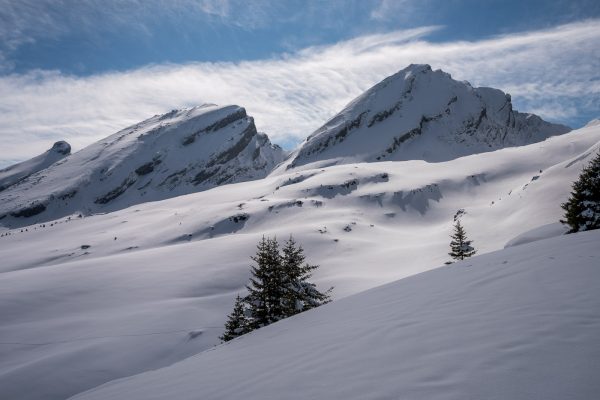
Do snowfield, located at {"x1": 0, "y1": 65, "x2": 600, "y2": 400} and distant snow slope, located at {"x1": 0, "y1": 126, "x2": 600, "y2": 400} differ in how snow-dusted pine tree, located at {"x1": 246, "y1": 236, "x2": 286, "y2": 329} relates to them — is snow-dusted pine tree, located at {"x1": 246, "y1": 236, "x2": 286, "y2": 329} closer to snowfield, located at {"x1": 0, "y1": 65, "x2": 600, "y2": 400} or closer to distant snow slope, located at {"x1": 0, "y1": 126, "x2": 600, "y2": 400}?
snowfield, located at {"x1": 0, "y1": 65, "x2": 600, "y2": 400}

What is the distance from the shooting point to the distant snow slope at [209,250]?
848 inches

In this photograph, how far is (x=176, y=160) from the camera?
631 ft

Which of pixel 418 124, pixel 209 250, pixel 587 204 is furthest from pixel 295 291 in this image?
pixel 418 124

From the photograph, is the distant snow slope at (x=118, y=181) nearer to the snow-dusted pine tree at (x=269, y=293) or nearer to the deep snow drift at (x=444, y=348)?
the snow-dusted pine tree at (x=269, y=293)

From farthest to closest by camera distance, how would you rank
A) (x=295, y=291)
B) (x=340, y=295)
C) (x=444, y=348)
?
(x=340, y=295) → (x=295, y=291) → (x=444, y=348)

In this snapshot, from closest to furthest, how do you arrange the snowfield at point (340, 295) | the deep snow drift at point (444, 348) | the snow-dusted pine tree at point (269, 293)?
1. the deep snow drift at point (444, 348)
2. the snowfield at point (340, 295)
3. the snow-dusted pine tree at point (269, 293)

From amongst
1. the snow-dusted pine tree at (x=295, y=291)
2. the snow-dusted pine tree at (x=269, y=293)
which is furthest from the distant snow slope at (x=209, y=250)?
the snow-dusted pine tree at (x=295, y=291)

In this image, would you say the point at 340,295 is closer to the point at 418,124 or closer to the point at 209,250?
the point at 209,250

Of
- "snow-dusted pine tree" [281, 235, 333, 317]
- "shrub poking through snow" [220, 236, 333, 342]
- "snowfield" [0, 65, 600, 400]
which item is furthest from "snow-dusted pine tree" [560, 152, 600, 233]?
"shrub poking through snow" [220, 236, 333, 342]

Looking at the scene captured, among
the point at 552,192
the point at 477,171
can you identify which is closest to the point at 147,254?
the point at 552,192

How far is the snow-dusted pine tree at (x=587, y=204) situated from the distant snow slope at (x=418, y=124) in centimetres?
11301

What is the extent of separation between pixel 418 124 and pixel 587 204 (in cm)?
14173

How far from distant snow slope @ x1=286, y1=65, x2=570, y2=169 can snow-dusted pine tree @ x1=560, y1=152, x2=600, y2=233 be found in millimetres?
113014

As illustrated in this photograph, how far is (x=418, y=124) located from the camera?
148250 millimetres
